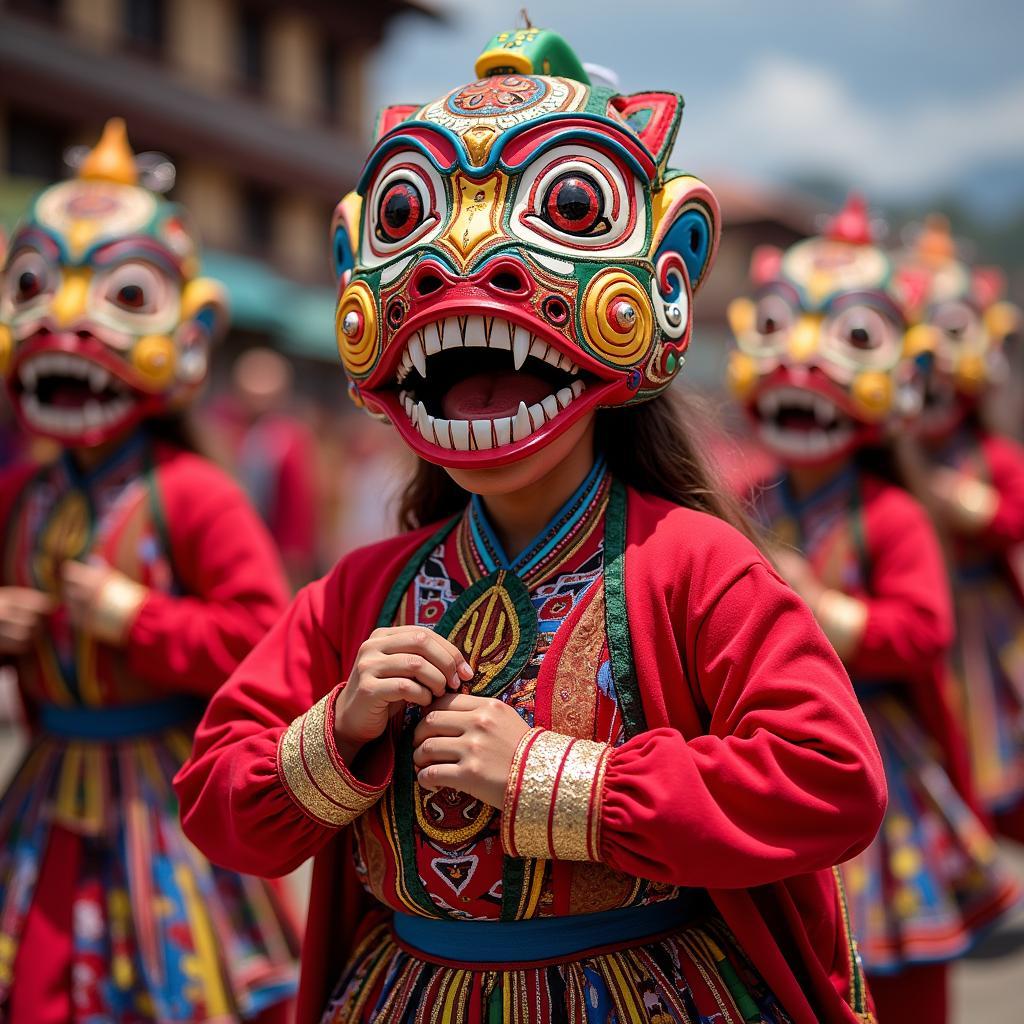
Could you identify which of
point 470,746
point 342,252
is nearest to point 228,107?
point 342,252

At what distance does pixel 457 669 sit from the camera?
71.3 inches

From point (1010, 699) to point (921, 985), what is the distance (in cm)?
186

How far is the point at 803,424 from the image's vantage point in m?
3.65

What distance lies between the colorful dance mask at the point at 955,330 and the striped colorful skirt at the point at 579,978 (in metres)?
3.36

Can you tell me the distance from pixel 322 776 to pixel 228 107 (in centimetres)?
1901

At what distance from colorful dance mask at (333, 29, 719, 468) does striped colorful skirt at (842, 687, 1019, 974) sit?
198cm

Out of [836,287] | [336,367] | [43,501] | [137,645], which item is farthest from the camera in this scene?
[336,367]

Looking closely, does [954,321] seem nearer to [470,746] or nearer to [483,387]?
[483,387]

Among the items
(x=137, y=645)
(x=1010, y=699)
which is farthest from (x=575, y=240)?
(x=1010, y=699)

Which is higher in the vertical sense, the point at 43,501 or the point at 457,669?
the point at 43,501

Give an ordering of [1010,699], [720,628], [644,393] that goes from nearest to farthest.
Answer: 1. [720,628]
2. [644,393]
3. [1010,699]

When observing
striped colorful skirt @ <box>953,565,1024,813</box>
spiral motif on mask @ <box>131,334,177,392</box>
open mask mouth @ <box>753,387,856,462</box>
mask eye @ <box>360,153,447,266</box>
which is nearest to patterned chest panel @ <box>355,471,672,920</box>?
mask eye @ <box>360,153,447,266</box>

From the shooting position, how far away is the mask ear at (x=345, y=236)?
6.64 feet

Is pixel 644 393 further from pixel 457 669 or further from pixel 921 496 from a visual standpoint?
pixel 921 496
